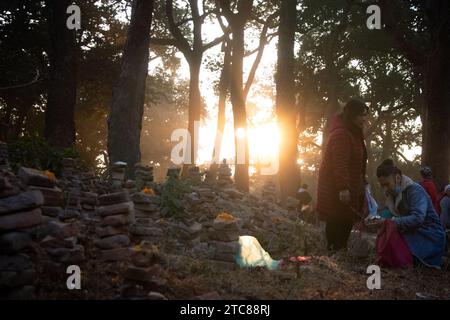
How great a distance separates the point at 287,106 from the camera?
13234 mm

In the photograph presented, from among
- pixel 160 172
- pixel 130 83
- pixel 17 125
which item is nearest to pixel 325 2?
pixel 130 83

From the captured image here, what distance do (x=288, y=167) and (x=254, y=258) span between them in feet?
28.9

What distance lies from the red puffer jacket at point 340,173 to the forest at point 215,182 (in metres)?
0.03

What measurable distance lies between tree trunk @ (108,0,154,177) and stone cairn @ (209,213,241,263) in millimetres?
5955

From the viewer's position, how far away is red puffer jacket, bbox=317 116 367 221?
5.68 m

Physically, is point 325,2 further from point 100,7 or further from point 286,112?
point 100,7

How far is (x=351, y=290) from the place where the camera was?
3979 millimetres

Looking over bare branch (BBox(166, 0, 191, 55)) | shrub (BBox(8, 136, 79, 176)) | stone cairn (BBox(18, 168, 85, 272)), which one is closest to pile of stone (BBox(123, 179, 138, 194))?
shrub (BBox(8, 136, 79, 176))

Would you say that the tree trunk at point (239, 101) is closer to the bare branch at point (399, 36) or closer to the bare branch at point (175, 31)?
the bare branch at point (175, 31)

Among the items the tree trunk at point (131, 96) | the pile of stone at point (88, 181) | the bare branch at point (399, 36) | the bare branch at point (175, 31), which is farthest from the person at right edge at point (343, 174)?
the bare branch at point (175, 31)

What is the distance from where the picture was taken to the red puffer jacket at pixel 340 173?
18.6 feet

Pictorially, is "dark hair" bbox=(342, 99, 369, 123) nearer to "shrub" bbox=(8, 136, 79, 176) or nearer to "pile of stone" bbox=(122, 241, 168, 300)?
"pile of stone" bbox=(122, 241, 168, 300)

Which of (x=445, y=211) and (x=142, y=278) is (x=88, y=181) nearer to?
(x=142, y=278)

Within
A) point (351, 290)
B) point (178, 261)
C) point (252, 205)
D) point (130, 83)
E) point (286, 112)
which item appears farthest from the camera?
point (286, 112)
